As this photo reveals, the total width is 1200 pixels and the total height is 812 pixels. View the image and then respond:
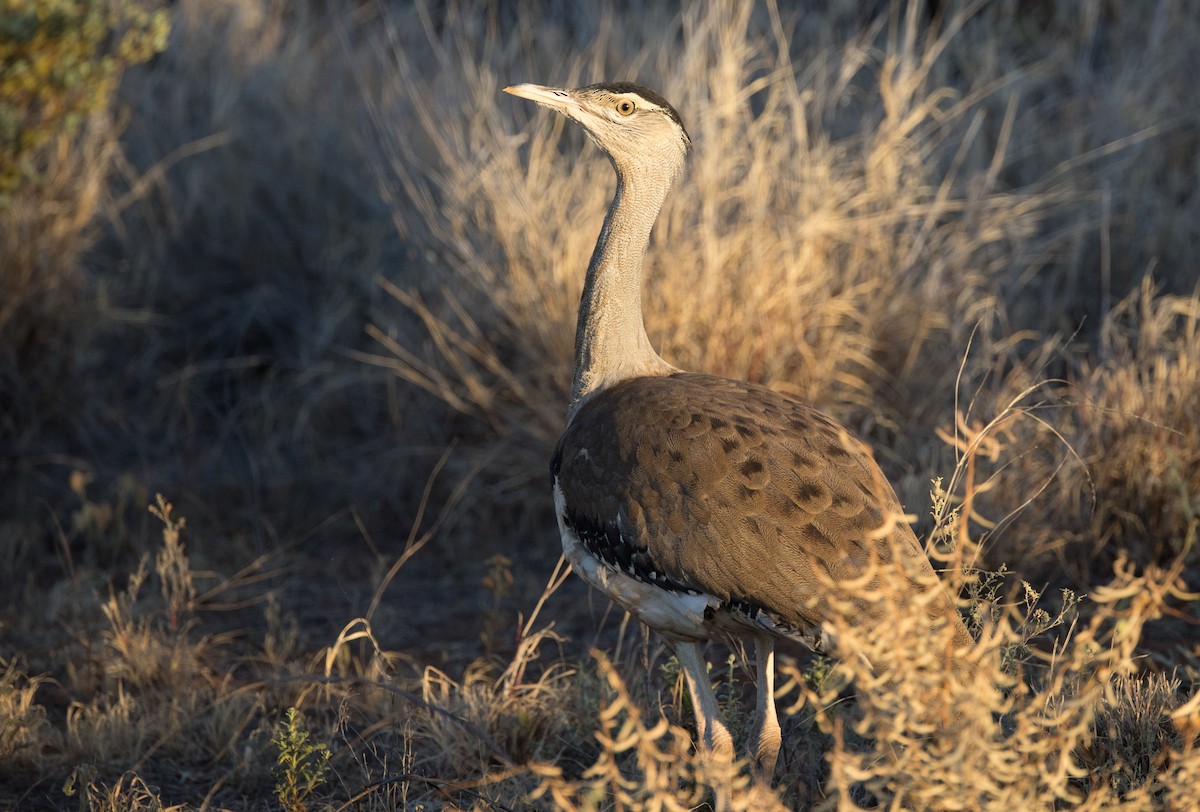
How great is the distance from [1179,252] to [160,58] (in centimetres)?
571

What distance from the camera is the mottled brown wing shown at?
2.92 meters

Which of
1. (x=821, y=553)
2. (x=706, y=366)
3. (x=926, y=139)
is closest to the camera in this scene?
(x=821, y=553)

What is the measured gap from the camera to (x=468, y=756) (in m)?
3.61

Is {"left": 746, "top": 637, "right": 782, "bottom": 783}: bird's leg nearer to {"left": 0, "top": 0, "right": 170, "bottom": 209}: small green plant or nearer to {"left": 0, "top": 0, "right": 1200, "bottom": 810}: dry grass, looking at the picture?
{"left": 0, "top": 0, "right": 1200, "bottom": 810}: dry grass

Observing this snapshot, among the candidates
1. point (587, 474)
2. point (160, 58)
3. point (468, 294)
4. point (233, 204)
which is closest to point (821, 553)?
point (587, 474)

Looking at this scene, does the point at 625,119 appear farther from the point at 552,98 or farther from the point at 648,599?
the point at 648,599

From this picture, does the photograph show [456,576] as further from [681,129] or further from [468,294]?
[681,129]

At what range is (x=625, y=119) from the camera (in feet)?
12.2

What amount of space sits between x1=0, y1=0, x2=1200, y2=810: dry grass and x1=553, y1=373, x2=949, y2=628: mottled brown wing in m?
0.28

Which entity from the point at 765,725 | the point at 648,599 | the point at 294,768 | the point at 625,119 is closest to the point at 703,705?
the point at 765,725

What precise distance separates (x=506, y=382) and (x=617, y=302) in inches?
70.8

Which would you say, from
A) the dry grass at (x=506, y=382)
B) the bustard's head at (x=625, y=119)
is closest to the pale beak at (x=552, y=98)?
the bustard's head at (x=625, y=119)

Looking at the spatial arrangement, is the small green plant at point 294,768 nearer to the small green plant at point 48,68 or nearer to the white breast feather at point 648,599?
the white breast feather at point 648,599

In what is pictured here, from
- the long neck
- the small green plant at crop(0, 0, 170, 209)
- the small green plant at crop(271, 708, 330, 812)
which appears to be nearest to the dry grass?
the small green plant at crop(271, 708, 330, 812)
